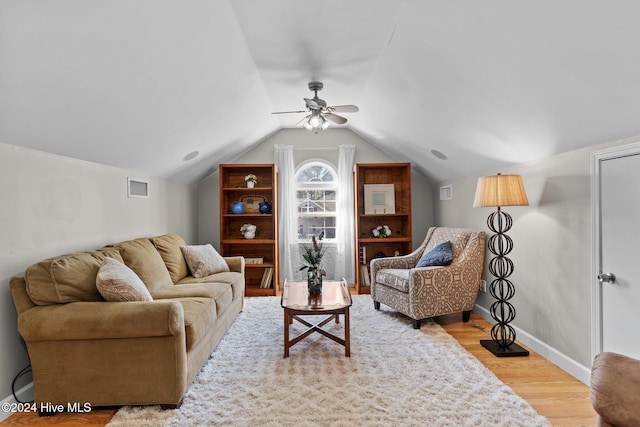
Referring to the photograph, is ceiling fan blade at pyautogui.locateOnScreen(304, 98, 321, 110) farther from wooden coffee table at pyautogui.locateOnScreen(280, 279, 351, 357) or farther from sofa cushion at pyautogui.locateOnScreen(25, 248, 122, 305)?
sofa cushion at pyautogui.locateOnScreen(25, 248, 122, 305)

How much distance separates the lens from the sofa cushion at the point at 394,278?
12.2ft

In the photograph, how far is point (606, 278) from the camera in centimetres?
229

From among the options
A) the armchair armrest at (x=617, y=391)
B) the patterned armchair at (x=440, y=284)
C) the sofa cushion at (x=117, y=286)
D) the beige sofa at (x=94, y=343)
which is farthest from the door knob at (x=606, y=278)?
the sofa cushion at (x=117, y=286)

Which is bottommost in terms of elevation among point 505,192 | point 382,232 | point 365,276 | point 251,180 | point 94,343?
point 365,276

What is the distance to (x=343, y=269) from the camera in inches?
223

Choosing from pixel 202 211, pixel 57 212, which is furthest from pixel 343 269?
pixel 57 212

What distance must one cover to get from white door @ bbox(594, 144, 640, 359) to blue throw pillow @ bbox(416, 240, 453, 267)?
1.56m

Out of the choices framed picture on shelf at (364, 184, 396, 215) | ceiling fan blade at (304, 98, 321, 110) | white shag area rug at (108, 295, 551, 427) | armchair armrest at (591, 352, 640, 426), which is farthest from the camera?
framed picture on shelf at (364, 184, 396, 215)

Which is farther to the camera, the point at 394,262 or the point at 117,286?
the point at 394,262

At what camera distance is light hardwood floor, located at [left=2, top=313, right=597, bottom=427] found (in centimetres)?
209

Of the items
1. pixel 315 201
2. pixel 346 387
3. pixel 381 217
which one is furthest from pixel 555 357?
pixel 315 201

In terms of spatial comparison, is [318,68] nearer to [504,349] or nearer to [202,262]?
[202,262]

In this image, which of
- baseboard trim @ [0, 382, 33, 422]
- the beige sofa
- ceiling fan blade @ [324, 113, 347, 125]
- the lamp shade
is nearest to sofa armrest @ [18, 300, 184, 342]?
the beige sofa

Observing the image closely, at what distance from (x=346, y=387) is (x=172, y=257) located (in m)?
2.32
